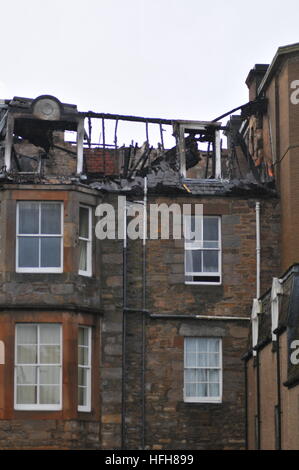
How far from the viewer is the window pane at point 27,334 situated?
4012 cm

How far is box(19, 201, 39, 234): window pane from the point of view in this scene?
40.9 meters

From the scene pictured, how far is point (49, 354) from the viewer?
1578 inches

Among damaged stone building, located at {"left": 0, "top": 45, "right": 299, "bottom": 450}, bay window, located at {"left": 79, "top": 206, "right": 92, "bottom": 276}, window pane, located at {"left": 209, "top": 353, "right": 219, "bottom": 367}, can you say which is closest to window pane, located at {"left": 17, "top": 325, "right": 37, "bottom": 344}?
damaged stone building, located at {"left": 0, "top": 45, "right": 299, "bottom": 450}

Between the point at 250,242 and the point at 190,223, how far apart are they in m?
1.96

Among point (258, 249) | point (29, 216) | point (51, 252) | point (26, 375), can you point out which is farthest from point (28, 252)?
point (258, 249)

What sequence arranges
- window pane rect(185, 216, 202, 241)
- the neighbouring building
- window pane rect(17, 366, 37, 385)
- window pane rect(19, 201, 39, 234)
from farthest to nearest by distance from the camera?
1. window pane rect(185, 216, 202, 241)
2. window pane rect(19, 201, 39, 234)
3. window pane rect(17, 366, 37, 385)
4. the neighbouring building

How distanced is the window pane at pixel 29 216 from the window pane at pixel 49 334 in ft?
9.60

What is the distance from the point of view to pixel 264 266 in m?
42.9

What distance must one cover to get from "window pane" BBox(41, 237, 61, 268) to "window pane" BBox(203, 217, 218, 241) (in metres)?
4.91

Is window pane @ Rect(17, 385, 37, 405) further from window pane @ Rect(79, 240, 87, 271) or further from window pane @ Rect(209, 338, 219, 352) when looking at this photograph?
window pane @ Rect(209, 338, 219, 352)

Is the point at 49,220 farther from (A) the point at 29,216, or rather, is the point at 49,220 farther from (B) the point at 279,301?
(B) the point at 279,301

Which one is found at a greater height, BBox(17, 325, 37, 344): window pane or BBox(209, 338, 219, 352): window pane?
BBox(17, 325, 37, 344): window pane

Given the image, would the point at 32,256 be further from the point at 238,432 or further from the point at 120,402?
the point at 238,432

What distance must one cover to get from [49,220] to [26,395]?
207 inches
